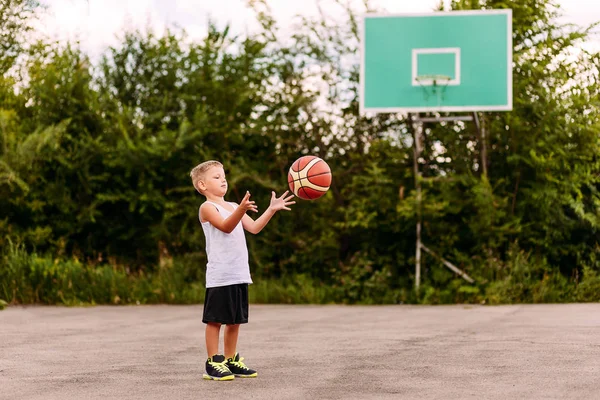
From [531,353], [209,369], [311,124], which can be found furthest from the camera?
[311,124]

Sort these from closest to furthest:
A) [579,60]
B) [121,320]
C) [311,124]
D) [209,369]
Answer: [209,369] → [121,320] → [579,60] → [311,124]

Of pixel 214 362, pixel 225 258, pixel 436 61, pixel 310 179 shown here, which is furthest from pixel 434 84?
pixel 214 362

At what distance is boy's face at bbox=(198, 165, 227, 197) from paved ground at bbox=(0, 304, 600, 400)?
1454mm

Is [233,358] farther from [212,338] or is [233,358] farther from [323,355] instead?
→ [323,355]

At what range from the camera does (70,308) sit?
14727 millimetres

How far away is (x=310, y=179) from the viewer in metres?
8.02

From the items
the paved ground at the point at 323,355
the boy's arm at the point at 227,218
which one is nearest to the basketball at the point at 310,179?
the boy's arm at the point at 227,218

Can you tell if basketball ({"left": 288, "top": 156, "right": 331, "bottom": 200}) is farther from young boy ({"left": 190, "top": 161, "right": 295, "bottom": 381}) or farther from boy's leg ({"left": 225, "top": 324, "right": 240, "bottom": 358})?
boy's leg ({"left": 225, "top": 324, "right": 240, "bottom": 358})

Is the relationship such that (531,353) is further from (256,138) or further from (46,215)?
(46,215)

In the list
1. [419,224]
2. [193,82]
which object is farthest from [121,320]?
[193,82]

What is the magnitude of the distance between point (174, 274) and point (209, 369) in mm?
9892

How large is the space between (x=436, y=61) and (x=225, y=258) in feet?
32.6

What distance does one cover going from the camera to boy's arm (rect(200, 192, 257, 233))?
652 cm

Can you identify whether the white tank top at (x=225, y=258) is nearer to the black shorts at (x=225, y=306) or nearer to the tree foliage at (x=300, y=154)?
the black shorts at (x=225, y=306)
